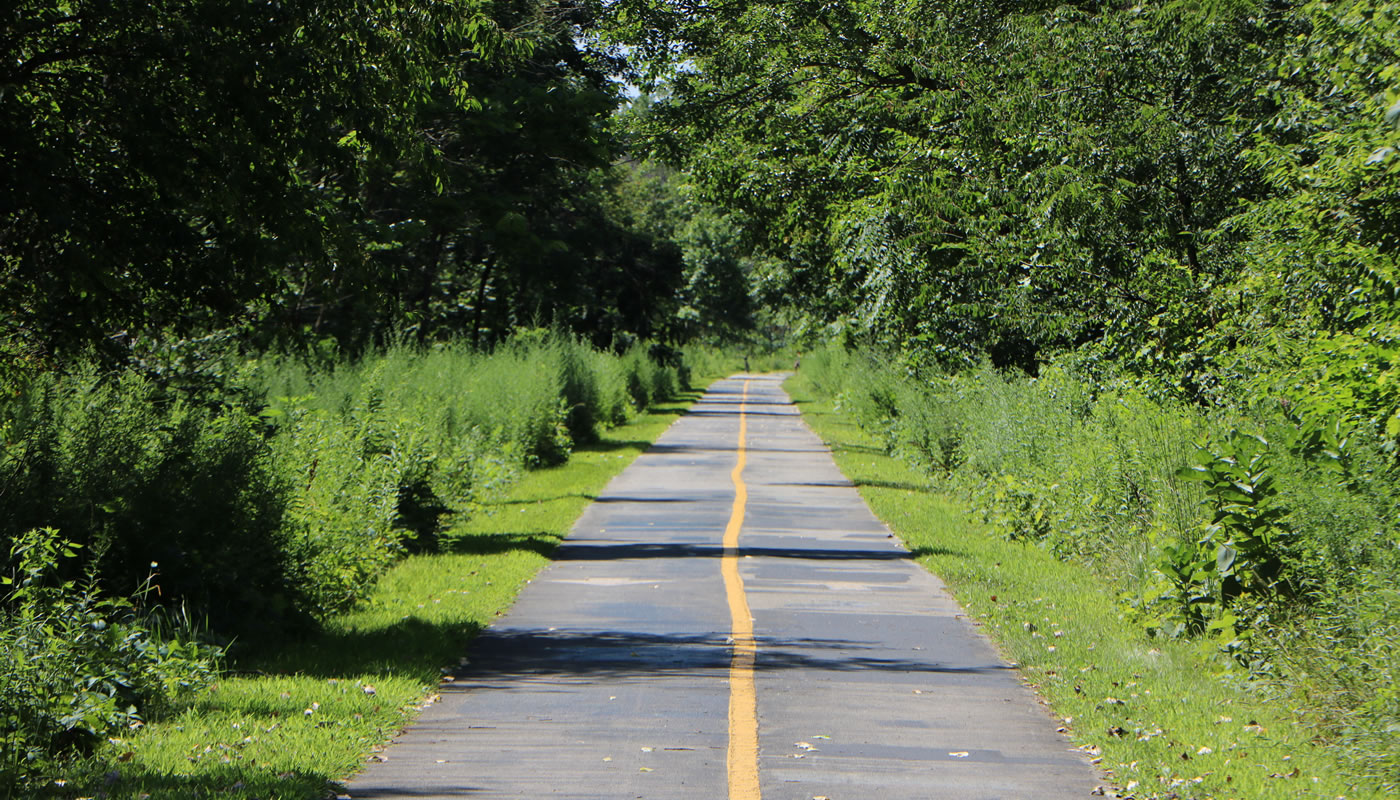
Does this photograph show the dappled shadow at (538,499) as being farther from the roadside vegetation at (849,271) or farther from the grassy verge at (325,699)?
the grassy verge at (325,699)

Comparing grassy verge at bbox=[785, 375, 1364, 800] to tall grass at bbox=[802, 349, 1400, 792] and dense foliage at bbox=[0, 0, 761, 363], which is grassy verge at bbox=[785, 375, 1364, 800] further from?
dense foliage at bbox=[0, 0, 761, 363]

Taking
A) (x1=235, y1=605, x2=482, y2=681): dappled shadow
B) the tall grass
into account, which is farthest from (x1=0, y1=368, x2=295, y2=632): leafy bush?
the tall grass

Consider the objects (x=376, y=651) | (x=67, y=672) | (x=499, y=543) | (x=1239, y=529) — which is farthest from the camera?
(x=499, y=543)

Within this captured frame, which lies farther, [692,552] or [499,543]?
[499,543]

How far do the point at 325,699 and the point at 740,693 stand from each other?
7.84ft

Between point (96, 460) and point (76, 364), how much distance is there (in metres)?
1.58

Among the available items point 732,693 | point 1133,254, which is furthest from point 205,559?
point 1133,254

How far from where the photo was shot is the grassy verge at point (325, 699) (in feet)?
21.8

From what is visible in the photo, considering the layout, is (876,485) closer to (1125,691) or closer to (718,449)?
(718,449)

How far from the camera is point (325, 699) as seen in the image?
851 cm

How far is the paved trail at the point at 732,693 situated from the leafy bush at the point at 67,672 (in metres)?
1.35

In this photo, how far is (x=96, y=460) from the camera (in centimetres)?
967

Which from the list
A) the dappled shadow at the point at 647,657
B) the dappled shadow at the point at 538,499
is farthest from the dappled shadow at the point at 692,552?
the dappled shadow at the point at 538,499

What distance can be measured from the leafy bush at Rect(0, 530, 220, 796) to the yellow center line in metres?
2.99
